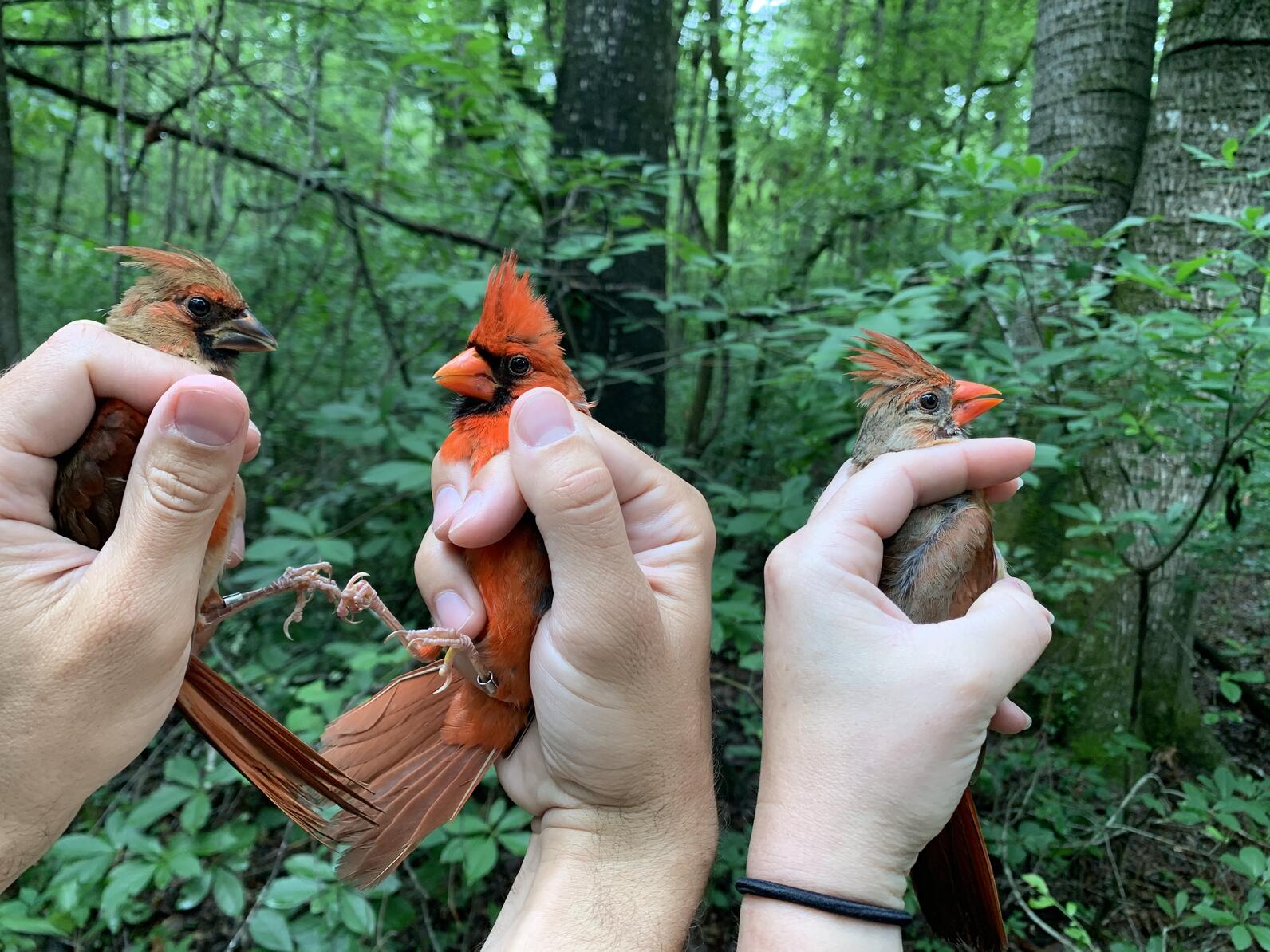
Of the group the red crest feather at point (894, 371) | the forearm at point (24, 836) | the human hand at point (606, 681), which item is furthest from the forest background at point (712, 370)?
the forearm at point (24, 836)

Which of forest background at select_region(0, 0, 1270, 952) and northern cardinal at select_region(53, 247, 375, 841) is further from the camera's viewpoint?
forest background at select_region(0, 0, 1270, 952)

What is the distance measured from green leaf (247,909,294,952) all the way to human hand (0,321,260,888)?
1039 mm

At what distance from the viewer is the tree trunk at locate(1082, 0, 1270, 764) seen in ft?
13.1

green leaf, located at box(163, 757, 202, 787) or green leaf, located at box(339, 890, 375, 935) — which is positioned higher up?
green leaf, located at box(163, 757, 202, 787)

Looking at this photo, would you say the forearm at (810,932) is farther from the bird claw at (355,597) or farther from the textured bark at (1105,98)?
the textured bark at (1105,98)

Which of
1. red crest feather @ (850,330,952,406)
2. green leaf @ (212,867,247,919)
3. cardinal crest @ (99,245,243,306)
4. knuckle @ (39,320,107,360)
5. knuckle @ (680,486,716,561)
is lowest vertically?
green leaf @ (212,867,247,919)

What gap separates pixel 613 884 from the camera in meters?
1.61

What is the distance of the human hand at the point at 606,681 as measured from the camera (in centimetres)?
158

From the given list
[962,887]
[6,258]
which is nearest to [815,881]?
[962,887]

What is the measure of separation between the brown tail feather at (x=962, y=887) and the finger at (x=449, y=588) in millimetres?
1231

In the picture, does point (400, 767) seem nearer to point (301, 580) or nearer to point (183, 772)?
point (301, 580)

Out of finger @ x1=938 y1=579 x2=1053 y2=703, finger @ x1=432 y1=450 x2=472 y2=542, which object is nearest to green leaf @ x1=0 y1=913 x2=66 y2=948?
finger @ x1=432 y1=450 x2=472 y2=542

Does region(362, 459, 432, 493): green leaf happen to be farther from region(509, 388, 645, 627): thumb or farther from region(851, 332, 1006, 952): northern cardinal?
region(851, 332, 1006, 952): northern cardinal

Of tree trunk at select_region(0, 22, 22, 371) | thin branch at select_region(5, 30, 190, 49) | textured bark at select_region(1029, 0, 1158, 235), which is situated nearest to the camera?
tree trunk at select_region(0, 22, 22, 371)
